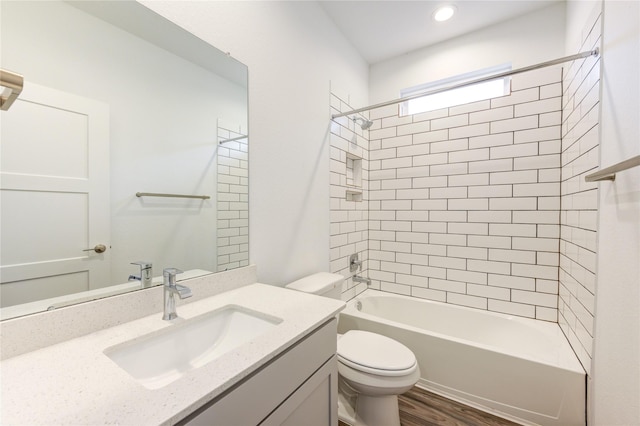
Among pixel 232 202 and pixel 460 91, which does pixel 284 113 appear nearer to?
pixel 232 202

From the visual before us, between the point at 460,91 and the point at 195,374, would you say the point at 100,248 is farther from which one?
the point at 460,91

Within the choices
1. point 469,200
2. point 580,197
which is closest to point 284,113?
point 469,200

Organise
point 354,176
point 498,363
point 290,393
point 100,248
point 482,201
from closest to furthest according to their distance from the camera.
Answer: point 290,393 → point 100,248 → point 498,363 → point 482,201 → point 354,176

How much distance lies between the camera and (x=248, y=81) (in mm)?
1358

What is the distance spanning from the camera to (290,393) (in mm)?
784

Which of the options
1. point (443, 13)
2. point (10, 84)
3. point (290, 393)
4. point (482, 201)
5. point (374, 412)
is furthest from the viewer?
point (482, 201)

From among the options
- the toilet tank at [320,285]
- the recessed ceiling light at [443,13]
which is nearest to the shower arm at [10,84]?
the toilet tank at [320,285]

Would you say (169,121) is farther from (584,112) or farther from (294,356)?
(584,112)

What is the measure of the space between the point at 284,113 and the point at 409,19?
133cm

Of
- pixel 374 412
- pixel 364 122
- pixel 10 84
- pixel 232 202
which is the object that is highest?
pixel 364 122

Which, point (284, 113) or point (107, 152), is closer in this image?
point (107, 152)

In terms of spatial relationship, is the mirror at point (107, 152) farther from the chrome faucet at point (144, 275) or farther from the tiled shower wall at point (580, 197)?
the tiled shower wall at point (580, 197)

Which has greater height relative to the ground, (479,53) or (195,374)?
(479,53)

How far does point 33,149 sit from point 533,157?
2725 mm
